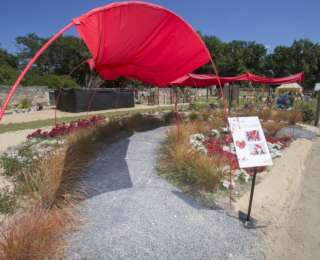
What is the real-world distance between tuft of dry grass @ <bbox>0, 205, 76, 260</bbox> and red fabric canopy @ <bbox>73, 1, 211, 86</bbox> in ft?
6.15

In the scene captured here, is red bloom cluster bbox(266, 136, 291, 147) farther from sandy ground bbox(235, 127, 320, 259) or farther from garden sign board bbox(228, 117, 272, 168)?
garden sign board bbox(228, 117, 272, 168)

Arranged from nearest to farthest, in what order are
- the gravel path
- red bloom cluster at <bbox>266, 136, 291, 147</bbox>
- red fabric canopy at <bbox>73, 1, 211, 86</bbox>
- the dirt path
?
1. the gravel path
2. the dirt path
3. red fabric canopy at <bbox>73, 1, 211, 86</bbox>
4. red bloom cluster at <bbox>266, 136, 291, 147</bbox>

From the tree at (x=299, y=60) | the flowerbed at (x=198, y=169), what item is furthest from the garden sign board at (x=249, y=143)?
the tree at (x=299, y=60)

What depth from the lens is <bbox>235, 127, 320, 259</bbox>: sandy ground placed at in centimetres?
234

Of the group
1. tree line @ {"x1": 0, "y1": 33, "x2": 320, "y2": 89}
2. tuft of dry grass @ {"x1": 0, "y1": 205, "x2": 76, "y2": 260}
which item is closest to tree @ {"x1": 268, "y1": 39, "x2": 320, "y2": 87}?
tree line @ {"x1": 0, "y1": 33, "x2": 320, "y2": 89}

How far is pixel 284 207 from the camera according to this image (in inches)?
124

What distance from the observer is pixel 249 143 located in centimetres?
264

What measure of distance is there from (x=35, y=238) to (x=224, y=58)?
62992 millimetres

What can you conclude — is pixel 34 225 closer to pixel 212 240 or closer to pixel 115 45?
pixel 212 240

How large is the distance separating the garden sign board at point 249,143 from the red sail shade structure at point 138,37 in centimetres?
133

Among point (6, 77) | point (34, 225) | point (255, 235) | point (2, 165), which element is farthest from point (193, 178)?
point (6, 77)

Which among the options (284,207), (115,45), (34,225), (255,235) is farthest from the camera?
(115,45)

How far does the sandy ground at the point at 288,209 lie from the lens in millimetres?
2338

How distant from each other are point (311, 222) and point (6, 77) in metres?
28.8
